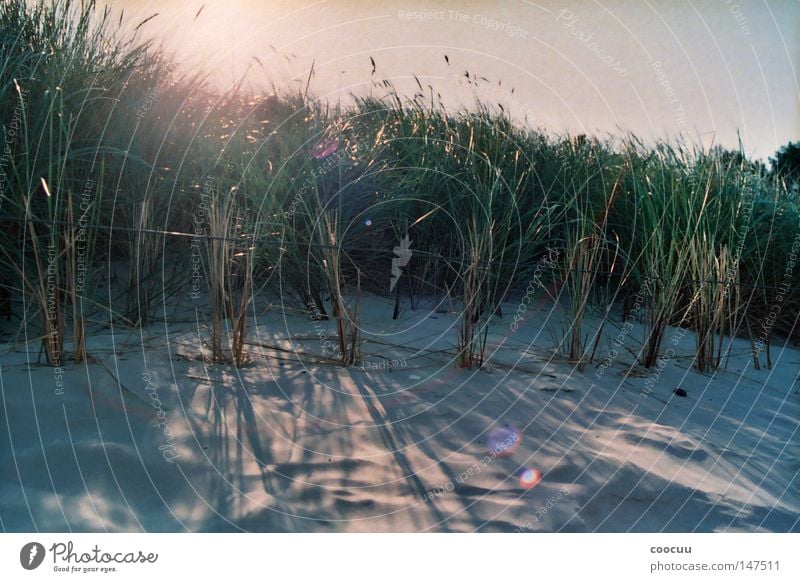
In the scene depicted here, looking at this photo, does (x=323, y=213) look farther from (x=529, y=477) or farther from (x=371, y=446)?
(x=529, y=477)

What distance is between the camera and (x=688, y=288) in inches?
179

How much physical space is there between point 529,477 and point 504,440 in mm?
274

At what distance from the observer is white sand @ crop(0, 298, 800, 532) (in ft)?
7.47

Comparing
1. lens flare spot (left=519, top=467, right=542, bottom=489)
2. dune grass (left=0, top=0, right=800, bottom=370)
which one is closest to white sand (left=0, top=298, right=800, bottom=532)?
lens flare spot (left=519, top=467, right=542, bottom=489)

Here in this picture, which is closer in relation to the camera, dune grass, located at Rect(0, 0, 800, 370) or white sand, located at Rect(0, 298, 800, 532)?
white sand, located at Rect(0, 298, 800, 532)

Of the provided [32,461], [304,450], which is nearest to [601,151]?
[304,450]

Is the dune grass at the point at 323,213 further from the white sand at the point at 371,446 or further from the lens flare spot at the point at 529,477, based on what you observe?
the lens flare spot at the point at 529,477

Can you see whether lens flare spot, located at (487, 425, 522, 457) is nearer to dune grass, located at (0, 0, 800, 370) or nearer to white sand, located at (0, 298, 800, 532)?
white sand, located at (0, 298, 800, 532)

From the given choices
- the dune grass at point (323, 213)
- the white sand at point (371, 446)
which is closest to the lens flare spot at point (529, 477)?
the white sand at point (371, 446)

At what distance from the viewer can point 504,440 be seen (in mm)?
2773

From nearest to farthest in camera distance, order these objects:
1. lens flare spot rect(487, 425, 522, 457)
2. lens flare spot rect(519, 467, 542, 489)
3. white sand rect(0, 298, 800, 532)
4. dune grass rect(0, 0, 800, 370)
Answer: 1. white sand rect(0, 298, 800, 532)
2. lens flare spot rect(519, 467, 542, 489)
3. lens flare spot rect(487, 425, 522, 457)
4. dune grass rect(0, 0, 800, 370)

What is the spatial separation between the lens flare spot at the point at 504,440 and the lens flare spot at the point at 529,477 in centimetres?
12

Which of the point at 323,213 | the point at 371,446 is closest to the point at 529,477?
the point at 371,446

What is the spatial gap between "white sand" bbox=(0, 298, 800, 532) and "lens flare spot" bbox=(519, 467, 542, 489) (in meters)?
0.02
